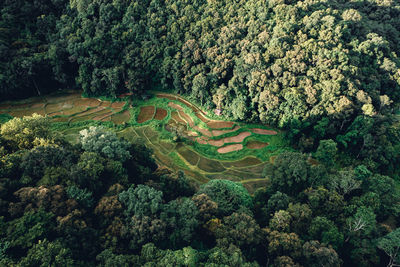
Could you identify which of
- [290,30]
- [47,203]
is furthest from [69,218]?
[290,30]

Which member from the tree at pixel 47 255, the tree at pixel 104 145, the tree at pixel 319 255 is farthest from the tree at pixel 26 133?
the tree at pixel 319 255

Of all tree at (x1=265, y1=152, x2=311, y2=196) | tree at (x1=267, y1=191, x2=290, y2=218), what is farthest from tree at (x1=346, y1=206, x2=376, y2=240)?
tree at (x1=265, y1=152, x2=311, y2=196)

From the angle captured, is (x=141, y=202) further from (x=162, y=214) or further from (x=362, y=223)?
(x=362, y=223)

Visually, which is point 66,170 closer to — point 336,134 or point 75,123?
point 75,123

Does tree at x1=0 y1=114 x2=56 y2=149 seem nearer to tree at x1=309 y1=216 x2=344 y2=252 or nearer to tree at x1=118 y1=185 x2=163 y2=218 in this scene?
tree at x1=118 y1=185 x2=163 y2=218

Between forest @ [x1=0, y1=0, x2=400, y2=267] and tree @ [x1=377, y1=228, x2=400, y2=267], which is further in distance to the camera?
tree @ [x1=377, y1=228, x2=400, y2=267]

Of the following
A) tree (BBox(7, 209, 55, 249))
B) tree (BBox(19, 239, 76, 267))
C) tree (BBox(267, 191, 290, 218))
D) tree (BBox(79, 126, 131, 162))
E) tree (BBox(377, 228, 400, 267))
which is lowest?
tree (BBox(377, 228, 400, 267))
